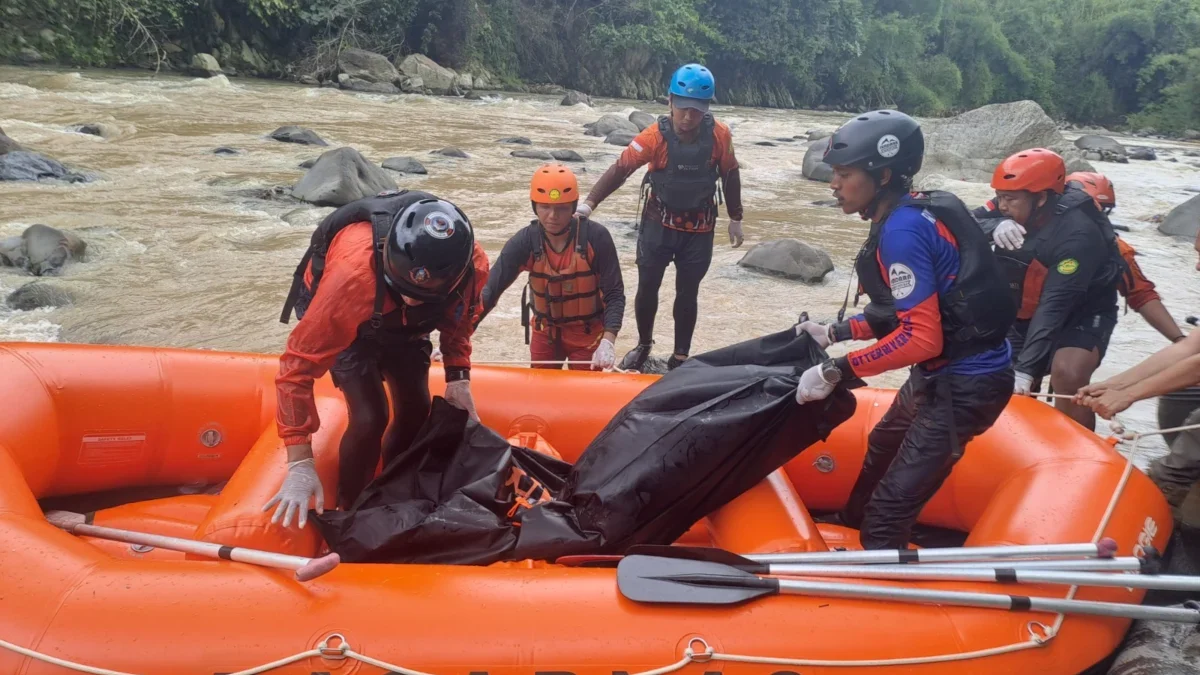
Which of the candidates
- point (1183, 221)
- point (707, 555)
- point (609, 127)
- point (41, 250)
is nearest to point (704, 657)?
point (707, 555)

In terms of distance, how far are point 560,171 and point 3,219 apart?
6064mm

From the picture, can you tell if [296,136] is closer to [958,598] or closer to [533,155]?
[533,155]

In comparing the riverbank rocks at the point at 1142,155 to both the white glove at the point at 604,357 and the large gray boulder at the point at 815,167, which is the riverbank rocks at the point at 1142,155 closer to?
the large gray boulder at the point at 815,167

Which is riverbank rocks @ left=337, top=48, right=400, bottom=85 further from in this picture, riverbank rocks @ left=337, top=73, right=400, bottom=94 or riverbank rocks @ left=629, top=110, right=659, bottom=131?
riverbank rocks @ left=629, top=110, right=659, bottom=131

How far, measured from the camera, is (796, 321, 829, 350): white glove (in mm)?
2900

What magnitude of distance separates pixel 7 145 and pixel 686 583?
31.8 ft

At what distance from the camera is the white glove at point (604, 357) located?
3805 mm

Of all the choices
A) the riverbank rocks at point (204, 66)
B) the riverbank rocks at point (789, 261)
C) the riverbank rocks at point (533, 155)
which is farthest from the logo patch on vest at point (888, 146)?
the riverbank rocks at point (204, 66)

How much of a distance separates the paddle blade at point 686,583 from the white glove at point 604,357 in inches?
62.5

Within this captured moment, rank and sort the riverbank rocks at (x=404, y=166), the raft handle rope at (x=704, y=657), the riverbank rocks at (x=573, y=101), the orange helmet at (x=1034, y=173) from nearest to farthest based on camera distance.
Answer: the raft handle rope at (x=704, y=657)
the orange helmet at (x=1034, y=173)
the riverbank rocks at (x=404, y=166)
the riverbank rocks at (x=573, y=101)

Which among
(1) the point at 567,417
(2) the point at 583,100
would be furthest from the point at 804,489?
(2) the point at 583,100

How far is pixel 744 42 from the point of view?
97.2 ft

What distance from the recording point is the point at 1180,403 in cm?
358

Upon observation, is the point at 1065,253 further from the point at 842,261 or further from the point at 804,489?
the point at 842,261
